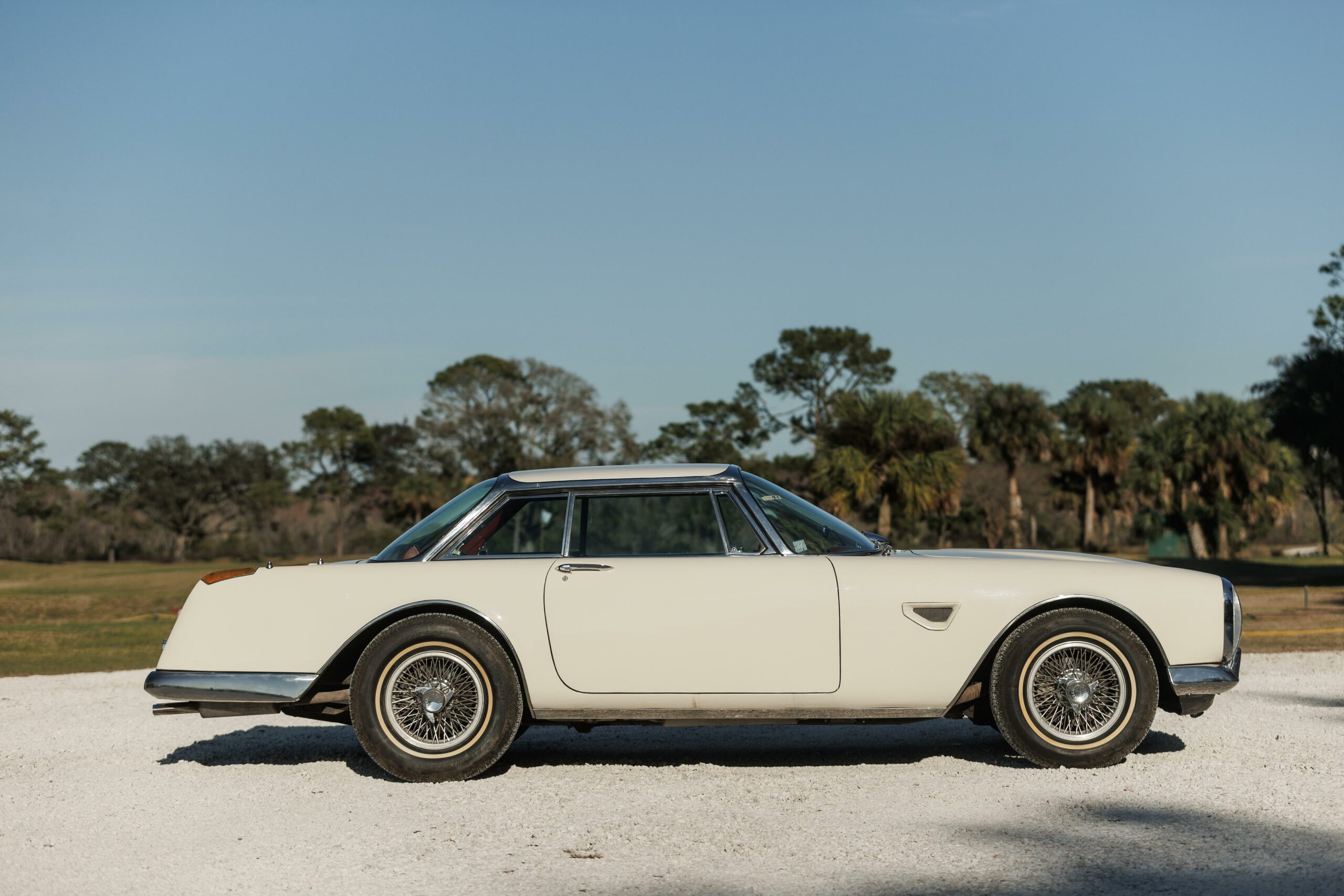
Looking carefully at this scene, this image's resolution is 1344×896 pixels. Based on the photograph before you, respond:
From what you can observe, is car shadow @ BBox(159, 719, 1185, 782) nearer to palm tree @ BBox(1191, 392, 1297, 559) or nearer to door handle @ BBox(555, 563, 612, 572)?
door handle @ BBox(555, 563, 612, 572)

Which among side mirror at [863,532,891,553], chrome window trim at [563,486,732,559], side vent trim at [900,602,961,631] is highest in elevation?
chrome window trim at [563,486,732,559]

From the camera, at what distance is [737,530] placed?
19.1 ft

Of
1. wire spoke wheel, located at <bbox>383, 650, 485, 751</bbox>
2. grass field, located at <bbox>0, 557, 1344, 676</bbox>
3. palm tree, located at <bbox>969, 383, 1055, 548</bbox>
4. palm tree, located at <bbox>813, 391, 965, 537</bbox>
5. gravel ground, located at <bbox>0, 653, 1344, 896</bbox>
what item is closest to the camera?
gravel ground, located at <bbox>0, 653, 1344, 896</bbox>

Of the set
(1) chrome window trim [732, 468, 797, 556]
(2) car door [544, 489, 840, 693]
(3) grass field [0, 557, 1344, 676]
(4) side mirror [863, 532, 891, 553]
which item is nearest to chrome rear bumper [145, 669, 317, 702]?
(2) car door [544, 489, 840, 693]

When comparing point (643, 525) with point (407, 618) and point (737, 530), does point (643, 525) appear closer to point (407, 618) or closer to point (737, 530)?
point (737, 530)

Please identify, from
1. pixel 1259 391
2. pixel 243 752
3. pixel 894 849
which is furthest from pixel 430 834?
pixel 1259 391

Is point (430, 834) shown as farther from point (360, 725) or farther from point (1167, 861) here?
point (1167, 861)

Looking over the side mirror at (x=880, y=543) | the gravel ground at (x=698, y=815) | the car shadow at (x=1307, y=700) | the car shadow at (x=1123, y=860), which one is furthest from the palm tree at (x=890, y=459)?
the car shadow at (x=1123, y=860)

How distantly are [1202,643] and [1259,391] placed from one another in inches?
1510

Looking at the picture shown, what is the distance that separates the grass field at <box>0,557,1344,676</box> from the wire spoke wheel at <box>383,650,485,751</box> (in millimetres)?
7644

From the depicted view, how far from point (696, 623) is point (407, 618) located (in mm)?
1416

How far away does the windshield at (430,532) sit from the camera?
591 cm

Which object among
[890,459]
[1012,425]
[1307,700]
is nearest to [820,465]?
[890,459]

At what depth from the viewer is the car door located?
551cm
